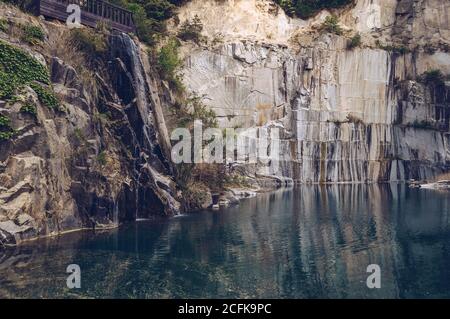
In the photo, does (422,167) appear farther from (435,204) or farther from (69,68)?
(69,68)

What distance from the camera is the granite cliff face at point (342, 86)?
81812mm

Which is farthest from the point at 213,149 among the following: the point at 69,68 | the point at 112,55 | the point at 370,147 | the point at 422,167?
the point at 422,167

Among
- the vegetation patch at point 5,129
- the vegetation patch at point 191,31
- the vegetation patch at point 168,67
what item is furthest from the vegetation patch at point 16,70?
the vegetation patch at point 191,31

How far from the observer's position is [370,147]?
83875mm

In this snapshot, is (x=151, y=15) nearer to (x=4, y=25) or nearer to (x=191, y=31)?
(x=191, y=31)

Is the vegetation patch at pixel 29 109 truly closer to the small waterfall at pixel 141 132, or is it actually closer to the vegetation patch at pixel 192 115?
the small waterfall at pixel 141 132

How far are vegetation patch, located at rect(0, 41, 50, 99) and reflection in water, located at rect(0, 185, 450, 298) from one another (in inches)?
480

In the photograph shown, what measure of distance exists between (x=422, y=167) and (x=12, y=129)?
66984 millimetres

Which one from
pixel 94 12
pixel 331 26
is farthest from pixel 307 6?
pixel 94 12

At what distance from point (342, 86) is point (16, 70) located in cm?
5671

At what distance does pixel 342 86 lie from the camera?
279 feet

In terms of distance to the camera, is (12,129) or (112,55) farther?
(112,55)

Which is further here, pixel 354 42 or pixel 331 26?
pixel 331 26

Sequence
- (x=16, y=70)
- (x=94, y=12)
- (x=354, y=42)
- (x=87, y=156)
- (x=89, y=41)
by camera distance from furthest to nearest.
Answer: (x=354, y=42) → (x=94, y=12) → (x=89, y=41) → (x=87, y=156) → (x=16, y=70)
